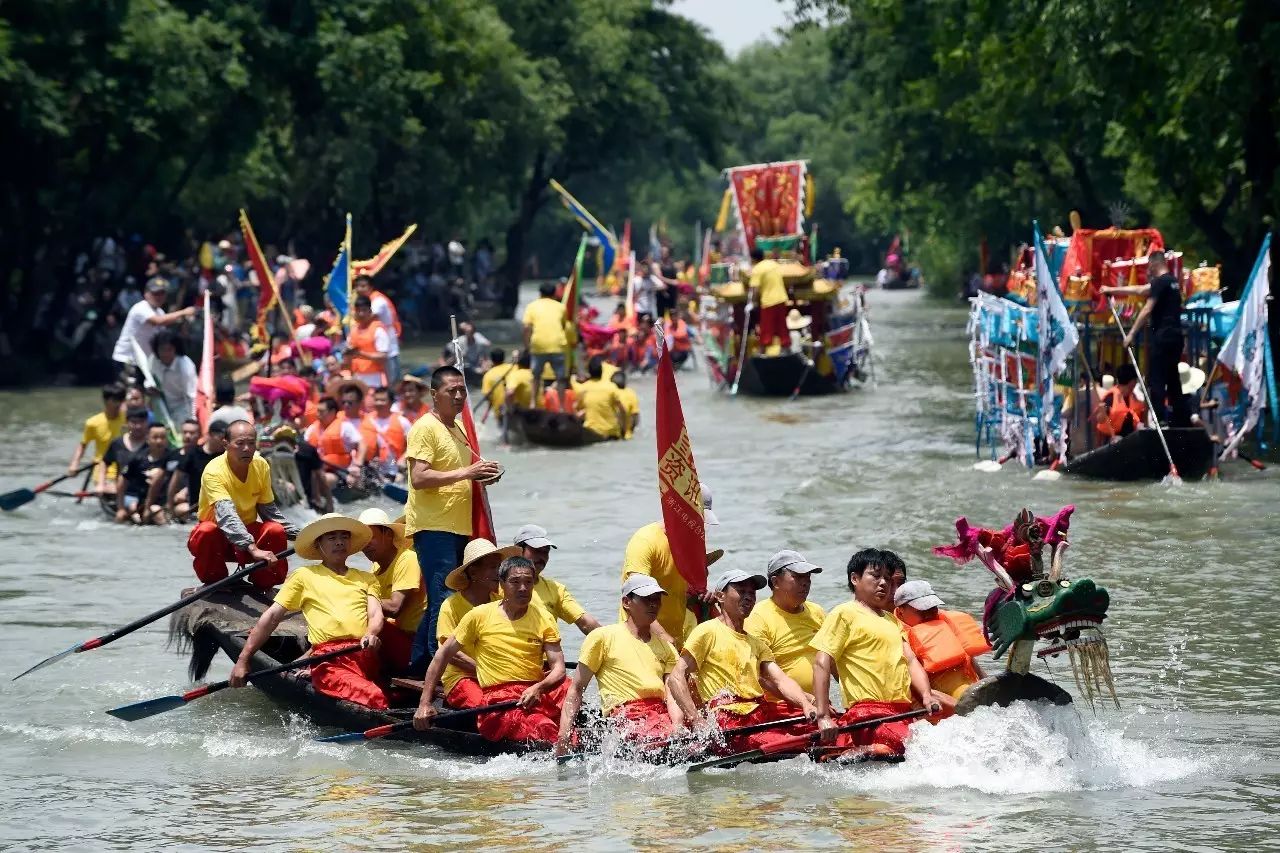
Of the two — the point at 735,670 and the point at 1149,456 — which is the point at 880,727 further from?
the point at 1149,456

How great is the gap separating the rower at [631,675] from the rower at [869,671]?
828 millimetres

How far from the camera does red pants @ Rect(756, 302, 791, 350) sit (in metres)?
33.1

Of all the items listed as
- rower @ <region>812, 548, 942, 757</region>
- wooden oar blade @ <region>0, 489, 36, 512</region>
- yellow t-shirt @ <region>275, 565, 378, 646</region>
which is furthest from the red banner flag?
wooden oar blade @ <region>0, 489, 36, 512</region>

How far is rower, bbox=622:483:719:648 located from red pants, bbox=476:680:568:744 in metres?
0.73

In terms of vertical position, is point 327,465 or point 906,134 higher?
point 906,134

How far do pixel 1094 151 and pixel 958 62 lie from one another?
23.8 ft

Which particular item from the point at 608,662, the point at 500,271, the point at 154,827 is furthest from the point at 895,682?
the point at 500,271

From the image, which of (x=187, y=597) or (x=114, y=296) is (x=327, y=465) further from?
(x=114, y=296)

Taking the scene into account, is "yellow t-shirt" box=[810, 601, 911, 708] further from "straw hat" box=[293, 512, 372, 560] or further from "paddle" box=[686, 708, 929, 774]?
"straw hat" box=[293, 512, 372, 560]

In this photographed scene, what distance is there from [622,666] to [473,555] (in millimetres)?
1238

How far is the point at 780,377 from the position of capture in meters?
33.5

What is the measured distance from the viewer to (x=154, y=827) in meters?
11.0

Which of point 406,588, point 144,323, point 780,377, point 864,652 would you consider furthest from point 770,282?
point 864,652

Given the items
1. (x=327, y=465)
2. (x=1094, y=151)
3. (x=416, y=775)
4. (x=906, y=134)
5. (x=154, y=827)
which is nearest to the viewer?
(x=154, y=827)
